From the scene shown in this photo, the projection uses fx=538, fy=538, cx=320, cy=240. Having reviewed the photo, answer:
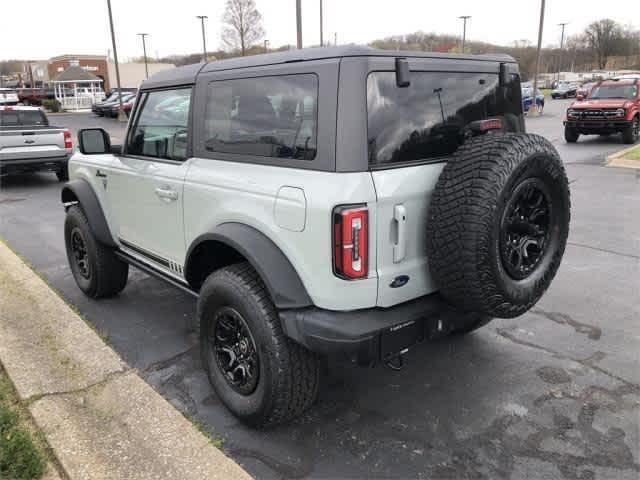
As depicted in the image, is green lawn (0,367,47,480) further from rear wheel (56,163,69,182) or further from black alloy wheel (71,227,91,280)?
rear wheel (56,163,69,182)

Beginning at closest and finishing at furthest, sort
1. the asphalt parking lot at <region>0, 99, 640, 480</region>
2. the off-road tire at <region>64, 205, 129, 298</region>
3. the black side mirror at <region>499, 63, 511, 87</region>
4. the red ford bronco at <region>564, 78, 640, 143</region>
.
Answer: the asphalt parking lot at <region>0, 99, 640, 480</region>
the black side mirror at <region>499, 63, 511, 87</region>
the off-road tire at <region>64, 205, 129, 298</region>
the red ford bronco at <region>564, 78, 640, 143</region>

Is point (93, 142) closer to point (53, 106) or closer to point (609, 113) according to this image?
point (609, 113)

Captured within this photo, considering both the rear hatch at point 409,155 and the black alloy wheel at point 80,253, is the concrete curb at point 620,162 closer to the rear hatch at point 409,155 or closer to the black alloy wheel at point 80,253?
the rear hatch at point 409,155

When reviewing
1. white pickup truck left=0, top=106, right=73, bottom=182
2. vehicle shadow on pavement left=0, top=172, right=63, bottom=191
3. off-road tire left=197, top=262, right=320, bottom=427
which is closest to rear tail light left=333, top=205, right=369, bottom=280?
off-road tire left=197, top=262, right=320, bottom=427

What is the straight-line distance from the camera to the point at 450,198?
8.05 feet

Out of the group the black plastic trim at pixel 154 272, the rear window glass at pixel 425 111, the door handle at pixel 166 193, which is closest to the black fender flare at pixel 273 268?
the rear window glass at pixel 425 111

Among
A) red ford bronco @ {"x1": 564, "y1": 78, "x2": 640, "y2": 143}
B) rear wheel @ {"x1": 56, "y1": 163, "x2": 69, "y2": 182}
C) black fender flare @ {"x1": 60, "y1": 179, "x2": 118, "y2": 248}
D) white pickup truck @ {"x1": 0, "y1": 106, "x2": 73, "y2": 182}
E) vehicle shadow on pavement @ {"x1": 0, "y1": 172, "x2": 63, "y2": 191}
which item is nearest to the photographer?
black fender flare @ {"x1": 60, "y1": 179, "x2": 118, "y2": 248}

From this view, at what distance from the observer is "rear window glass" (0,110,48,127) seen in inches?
468

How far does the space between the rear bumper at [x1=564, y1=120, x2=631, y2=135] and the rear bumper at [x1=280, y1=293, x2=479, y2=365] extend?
15782 millimetres

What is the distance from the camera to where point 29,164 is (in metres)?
10.9

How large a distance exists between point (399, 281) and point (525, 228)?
752 mm

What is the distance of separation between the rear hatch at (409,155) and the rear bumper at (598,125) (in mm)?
15177

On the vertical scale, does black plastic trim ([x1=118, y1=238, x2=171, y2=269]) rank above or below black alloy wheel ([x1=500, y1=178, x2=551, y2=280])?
below

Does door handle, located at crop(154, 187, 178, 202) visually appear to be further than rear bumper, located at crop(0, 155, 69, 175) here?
No
